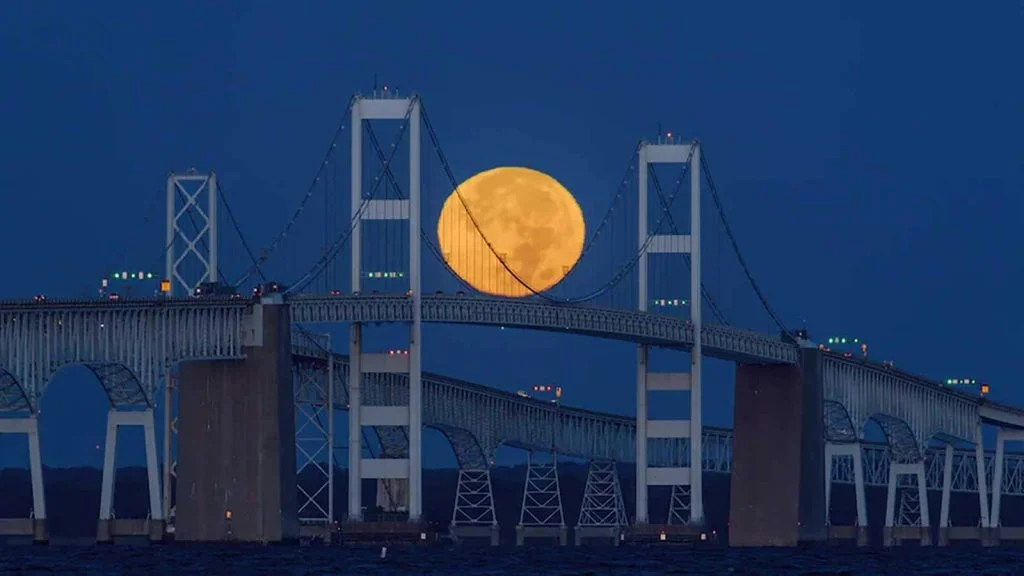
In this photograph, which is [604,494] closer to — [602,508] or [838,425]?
[602,508]

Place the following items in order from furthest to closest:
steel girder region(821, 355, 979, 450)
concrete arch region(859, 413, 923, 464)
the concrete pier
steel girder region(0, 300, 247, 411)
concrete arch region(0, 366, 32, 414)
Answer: concrete arch region(859, 413, 923, 464)
steel girder region(821, 355, 979, 450)
concrete arch region(0, 366, 32, 414)
the concrete pier
steel girder region(0, 300, 247, 411)

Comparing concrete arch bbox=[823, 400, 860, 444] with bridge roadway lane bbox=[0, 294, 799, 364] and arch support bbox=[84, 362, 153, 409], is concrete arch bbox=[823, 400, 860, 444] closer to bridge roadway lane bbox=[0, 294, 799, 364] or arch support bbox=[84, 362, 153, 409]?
bridge roadway lane bbox=[0, 294, 799, 364]

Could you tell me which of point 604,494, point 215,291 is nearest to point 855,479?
point 604,494

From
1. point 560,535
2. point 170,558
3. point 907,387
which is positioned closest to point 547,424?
point 560,535

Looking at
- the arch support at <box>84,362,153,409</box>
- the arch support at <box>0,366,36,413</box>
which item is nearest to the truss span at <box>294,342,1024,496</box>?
the arch support at <box>84,362,153,409</box>

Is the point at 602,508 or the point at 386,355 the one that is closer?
the point at 386,355

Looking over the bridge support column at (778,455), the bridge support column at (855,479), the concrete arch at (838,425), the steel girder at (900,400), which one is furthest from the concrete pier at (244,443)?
the bridge support column at (855,479)

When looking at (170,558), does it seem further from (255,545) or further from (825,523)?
(825,523)
